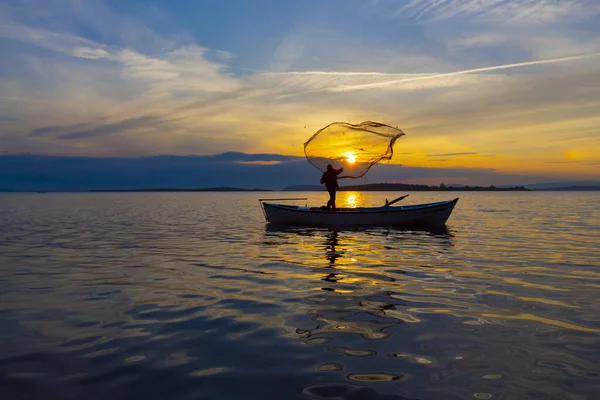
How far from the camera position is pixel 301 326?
8883 millimetres

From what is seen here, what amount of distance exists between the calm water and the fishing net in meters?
10.2

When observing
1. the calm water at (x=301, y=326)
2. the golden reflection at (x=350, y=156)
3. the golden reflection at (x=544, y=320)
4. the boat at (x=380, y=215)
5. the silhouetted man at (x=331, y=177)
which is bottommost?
the calm water at (x=301, y=326)

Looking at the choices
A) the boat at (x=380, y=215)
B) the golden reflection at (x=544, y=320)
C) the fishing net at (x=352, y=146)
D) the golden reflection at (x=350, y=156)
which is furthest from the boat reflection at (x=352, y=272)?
the golden reflection at (x=350, y=156)

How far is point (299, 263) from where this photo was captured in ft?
55.2

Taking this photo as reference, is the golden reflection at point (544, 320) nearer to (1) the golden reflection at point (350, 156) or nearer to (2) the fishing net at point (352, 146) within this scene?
(2) the fishing net at point (352, 146)

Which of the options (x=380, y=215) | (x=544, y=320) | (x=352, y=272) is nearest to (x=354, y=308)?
(x=544, y=320)

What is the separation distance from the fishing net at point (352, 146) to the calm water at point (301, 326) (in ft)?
33.3

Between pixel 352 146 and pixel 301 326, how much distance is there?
19985mm

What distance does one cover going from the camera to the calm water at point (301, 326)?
6.23 m

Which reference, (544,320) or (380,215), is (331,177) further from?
(544,320)

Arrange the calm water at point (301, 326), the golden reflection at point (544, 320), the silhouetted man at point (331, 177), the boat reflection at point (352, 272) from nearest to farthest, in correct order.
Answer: the calm water at point (301, 326) → the golden reflection at point (544, 320) → the boat reflection at point (352, 272) → the silhouetted man at point (331, 177)

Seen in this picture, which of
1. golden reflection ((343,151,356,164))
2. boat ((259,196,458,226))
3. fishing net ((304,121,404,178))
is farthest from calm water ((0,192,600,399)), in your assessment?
boat ((259,196,458,226))

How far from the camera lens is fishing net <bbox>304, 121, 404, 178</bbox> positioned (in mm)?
26141

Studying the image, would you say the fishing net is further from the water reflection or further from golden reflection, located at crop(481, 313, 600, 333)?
golden reflection, located at crop(481, 313, 600, 333)
